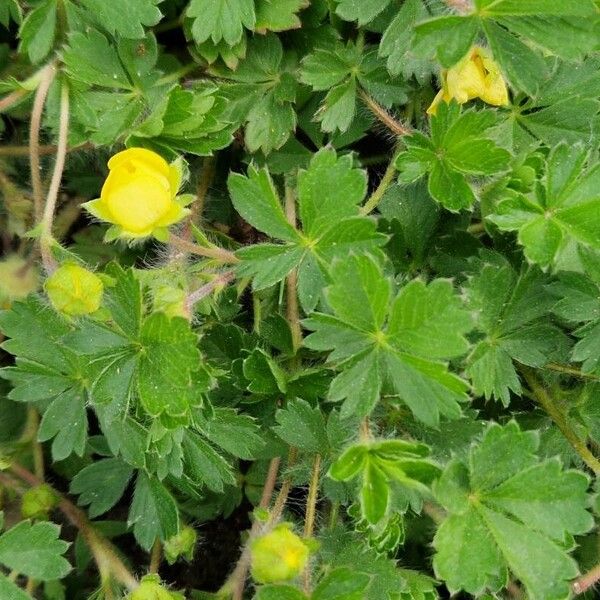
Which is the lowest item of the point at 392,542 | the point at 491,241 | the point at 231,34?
the point at 392,542

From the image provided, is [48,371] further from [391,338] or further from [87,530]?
[391,338]

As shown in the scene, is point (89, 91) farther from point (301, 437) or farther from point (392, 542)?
point (392, 542)

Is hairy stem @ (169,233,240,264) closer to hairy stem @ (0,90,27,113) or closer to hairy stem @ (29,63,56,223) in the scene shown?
hairy stem @ (29,63,56,223)

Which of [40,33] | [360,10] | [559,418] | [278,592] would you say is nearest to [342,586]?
[278,592]

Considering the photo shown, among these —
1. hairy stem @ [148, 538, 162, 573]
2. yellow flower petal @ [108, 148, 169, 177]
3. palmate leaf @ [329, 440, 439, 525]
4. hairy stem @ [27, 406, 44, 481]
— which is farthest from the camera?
hairy stem @ [27, 406, 44, 481]

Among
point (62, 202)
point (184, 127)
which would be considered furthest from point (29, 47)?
point (62, 202)

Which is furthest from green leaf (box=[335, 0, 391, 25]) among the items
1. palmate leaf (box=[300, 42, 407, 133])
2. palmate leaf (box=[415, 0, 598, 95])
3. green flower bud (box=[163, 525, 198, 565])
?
green flower bud (box=[163, 525, 198, 565])
